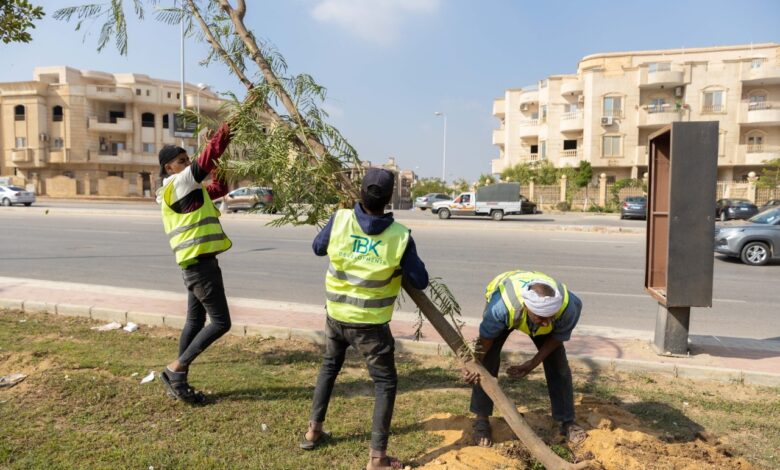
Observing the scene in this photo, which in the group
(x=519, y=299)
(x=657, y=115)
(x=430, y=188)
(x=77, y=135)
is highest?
(x=657, y=115)

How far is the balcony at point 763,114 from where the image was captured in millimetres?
46000

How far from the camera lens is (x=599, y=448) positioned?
3514 mm

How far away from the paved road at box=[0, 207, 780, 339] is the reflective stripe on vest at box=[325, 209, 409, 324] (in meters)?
4.51

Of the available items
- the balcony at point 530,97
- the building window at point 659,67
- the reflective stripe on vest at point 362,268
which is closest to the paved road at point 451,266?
the reflective stripe on vest at point 362,268

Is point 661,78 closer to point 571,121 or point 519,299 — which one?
point 571,121

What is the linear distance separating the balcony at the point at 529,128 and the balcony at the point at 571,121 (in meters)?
4.39

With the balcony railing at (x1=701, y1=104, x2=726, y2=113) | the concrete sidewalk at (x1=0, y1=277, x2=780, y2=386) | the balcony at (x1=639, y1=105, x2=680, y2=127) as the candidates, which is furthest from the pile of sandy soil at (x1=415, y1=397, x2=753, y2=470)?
the balcony railing at (x1=701, y1=104, x2=726, y2=113)

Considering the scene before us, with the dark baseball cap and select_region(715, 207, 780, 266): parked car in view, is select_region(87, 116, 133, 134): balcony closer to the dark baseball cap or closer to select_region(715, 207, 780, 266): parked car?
select_region(715, 207, 780, 266): parked car

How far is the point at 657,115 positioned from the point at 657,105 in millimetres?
1470

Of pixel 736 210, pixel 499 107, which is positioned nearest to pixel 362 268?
pixel 736 210

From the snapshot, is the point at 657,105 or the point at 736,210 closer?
the point at 736,210

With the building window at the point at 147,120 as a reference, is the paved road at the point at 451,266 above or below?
below

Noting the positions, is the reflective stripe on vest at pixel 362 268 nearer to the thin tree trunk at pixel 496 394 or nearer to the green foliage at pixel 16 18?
the thin tree trunk at pixel 496 394

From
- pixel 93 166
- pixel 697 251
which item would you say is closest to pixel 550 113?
pixel 93 166
